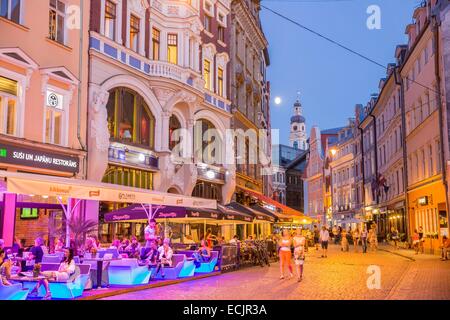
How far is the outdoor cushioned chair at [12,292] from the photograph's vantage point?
11.0 meters

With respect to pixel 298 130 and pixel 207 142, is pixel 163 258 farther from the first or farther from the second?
pixel 298 130

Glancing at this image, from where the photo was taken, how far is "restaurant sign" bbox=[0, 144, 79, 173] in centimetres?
1812

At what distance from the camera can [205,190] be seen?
108 feet

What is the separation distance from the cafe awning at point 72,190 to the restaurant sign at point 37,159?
379 cm

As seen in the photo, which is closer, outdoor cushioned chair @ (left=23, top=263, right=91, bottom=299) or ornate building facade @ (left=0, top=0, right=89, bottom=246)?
outdoor cushioned chair @ (left=23, top=263, right=91, bottom=299)

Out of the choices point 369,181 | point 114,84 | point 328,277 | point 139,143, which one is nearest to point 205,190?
point 139,143

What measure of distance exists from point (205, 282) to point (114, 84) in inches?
406

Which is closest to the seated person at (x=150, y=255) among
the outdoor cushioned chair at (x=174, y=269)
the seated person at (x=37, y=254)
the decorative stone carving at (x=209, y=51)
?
the outdoor cushioned chair at (x=174, y=269)

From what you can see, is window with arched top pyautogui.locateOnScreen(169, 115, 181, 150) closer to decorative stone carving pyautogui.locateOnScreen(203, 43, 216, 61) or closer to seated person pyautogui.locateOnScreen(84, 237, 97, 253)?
decorative stone carving pyautogui.locateOnScreen(203, 43, 216, 61)

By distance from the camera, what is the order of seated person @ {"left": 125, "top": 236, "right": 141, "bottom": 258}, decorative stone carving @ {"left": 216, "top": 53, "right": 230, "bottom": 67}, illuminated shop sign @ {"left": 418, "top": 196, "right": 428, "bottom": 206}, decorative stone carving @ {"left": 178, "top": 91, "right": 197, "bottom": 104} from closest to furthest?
seated person @ {"left": 125, "top": 236, "right": 141, "bottom": 258}
decorative stone carving @ {"left": 178, "top": 91, "right": 197, "bottom": 104}
decorative stone carving @ {"left": 216, "top": 53, "right": 230, "bottom": 67}
illuminated shop sign @ {"left": 418, "top": 196, "right": 428, "bottom": 206}

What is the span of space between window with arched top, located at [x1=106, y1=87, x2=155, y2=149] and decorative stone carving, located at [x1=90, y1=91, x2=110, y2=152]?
1105mm

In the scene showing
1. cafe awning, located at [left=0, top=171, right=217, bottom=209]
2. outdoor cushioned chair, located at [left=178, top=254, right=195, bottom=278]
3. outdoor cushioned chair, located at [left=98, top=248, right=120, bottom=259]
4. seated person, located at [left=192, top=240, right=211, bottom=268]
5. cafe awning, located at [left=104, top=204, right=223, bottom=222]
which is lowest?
outdoor cushioned chair, located at [left=178, top=254, right=195, bottom=278]

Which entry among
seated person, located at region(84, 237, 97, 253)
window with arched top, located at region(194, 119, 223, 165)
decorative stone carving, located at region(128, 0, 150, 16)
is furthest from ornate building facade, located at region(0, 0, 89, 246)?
window with arched top, located at region(194, 119, 223, 165)

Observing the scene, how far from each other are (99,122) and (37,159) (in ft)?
12.4
